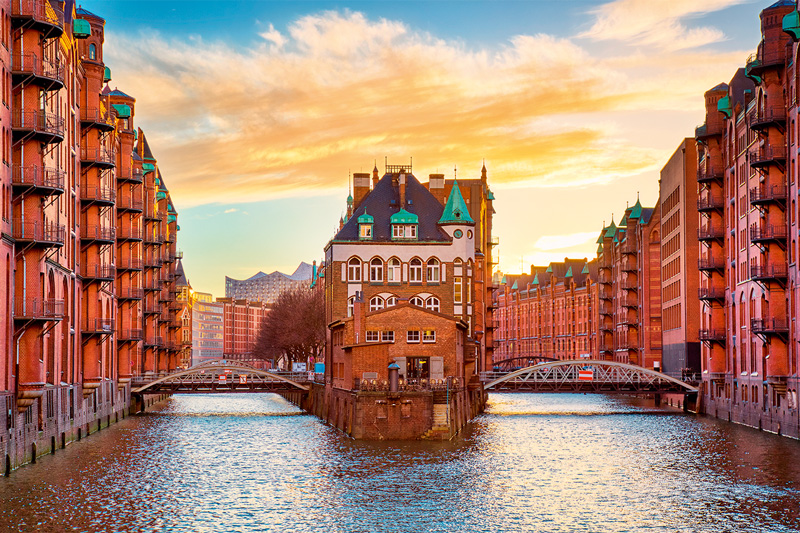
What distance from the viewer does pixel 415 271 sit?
9462 cm

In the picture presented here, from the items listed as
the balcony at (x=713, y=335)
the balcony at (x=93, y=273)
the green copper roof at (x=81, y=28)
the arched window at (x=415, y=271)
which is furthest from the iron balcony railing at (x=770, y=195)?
the green copper roof at (x=81, y=28)

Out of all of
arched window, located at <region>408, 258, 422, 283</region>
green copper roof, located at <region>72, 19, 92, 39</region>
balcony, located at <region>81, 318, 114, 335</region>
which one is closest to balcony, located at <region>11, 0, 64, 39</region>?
green copper roof, located at <region>72, 19, 92, 39</region>

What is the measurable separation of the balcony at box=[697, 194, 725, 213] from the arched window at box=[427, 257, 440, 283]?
2292 centimetres

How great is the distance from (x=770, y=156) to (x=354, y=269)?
39.1 m

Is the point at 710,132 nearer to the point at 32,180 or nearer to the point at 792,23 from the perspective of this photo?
the point at 792,23

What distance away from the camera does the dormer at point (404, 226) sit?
95062 millimetres

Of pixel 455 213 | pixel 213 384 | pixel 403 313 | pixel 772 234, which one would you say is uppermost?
pixel 455 213

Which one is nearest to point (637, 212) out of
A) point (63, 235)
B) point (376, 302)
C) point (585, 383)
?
point (585, 383)

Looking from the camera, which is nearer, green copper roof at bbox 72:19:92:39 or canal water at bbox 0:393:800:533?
canal water at bbox 0:393:800:533

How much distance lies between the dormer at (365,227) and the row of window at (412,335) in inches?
961

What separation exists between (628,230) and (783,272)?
243 ft

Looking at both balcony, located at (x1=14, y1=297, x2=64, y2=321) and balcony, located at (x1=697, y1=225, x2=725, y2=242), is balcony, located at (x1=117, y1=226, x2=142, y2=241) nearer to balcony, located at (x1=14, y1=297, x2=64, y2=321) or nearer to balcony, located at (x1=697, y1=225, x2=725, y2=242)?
balcony, located at (x1=14, y1=297, x2=64, y2=321)

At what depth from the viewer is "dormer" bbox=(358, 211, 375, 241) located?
94625 mm

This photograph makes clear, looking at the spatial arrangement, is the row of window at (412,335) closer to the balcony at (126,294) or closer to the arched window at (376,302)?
the arched window at (376,302)
